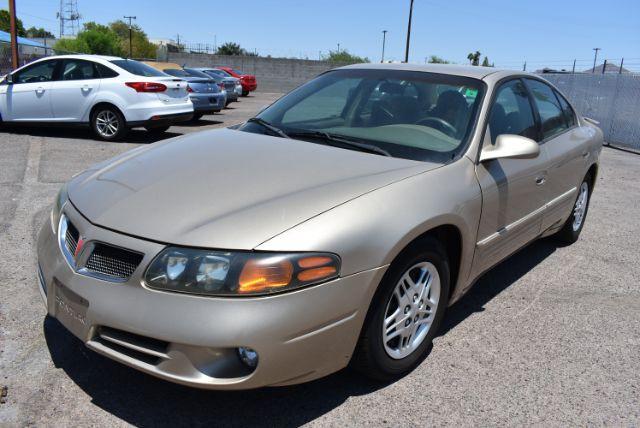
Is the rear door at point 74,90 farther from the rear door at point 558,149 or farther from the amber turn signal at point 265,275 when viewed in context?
the amber turn signal at point 265,275

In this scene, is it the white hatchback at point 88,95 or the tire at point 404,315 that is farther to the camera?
the white hatchback at point 88,95

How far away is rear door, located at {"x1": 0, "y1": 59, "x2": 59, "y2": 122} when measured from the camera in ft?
34.1

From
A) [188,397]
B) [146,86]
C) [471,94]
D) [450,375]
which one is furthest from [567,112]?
[146,86]

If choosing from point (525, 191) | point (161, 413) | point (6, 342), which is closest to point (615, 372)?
point (525, 191)

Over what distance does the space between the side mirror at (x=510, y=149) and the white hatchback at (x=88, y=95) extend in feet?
26.7

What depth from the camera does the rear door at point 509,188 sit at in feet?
11.1

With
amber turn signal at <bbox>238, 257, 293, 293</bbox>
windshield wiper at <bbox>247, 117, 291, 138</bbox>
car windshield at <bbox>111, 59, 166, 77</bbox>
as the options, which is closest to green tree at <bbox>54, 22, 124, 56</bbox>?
car windshield at <bbox>111, 59, 166, 77</bbox>

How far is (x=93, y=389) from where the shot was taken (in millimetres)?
2730

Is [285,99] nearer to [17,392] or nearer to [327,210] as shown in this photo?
[327,210]

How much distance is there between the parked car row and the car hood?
728cm

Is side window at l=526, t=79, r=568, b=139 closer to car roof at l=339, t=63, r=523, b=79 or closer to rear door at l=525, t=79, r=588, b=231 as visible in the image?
rear door at l=525, t=79, r=588, b=231

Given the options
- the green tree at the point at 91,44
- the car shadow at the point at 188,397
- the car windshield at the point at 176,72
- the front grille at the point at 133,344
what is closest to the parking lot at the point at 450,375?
the car shadow at the point at 188,397

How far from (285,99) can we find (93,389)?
7.80ft

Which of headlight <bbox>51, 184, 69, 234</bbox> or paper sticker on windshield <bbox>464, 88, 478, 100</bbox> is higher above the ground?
paper sticker on windshield <bbox>464, 88, 478, 100</bbox>
